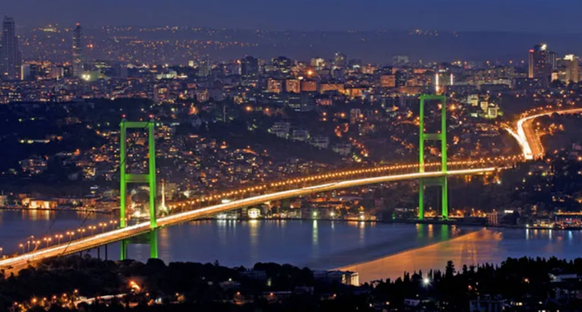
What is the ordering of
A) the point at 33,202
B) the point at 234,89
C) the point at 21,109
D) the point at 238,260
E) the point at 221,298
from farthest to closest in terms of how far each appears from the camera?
the point at 234,89 → the point at 21,109 → the point at 33,202 → the point at 238,260 → the point at 221,298

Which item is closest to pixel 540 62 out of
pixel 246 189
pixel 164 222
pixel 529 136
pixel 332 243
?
pixel 529 136

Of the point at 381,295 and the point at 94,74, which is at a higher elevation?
the point at 94,74

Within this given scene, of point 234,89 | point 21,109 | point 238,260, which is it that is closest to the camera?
point 238,260

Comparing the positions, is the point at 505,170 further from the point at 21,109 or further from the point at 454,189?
the point at 21,109

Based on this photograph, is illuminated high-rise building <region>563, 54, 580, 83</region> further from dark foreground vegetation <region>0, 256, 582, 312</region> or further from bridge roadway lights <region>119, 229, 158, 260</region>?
dark foreground vegetation <region>0, 256, 582, 312</region>

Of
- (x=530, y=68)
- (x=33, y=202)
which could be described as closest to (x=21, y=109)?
(x=33, y=202)

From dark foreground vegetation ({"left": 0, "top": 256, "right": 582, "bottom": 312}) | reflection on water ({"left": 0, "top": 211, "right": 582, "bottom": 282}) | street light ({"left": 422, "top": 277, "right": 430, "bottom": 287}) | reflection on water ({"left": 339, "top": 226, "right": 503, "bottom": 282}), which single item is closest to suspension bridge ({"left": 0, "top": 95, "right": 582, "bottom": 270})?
reflection on water ({"left": 0, "top": 211, "right": 582, "bottom": 282})

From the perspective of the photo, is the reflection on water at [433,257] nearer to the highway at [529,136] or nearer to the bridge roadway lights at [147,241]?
the bridge roadway lights at [147,241]

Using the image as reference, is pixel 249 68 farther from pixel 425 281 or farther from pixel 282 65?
pixel 425 281
